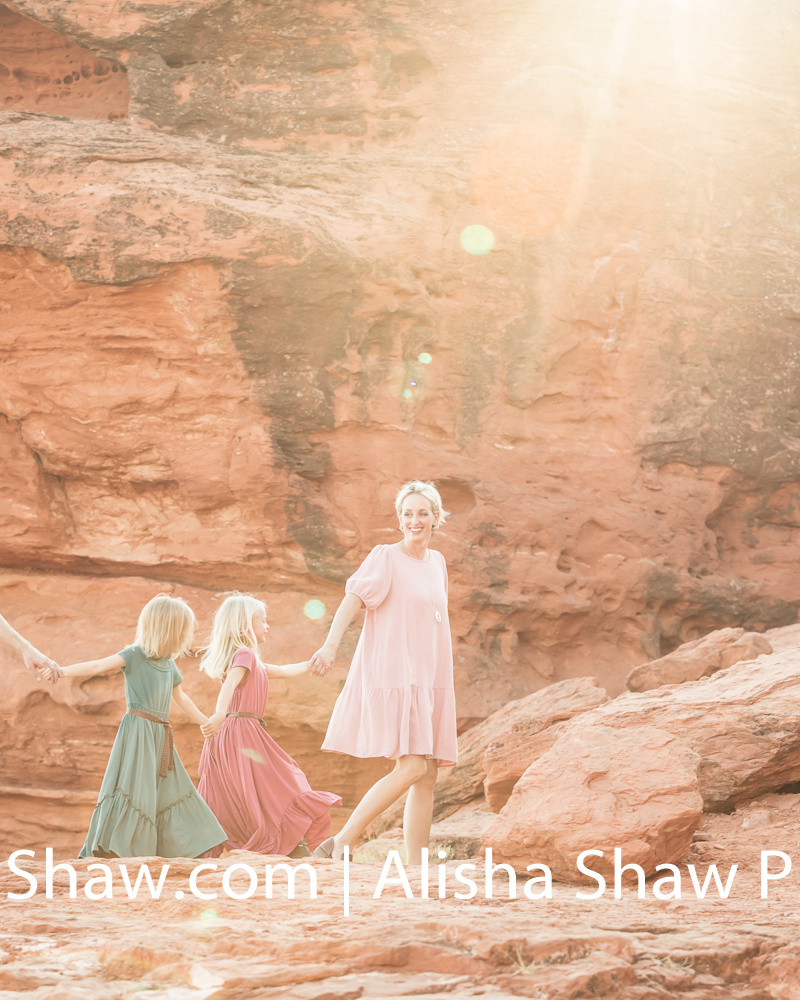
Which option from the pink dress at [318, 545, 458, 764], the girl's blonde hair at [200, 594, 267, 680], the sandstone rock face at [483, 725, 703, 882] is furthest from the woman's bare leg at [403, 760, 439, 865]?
the girl's blonde hair at [200, 594, 267, 680]

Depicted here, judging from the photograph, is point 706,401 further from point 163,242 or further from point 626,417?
point 163,242

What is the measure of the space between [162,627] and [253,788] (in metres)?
1.12

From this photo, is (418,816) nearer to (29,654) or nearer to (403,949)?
(29,654)

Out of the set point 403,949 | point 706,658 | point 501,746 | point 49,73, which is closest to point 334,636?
point 501,746

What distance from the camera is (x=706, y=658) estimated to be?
6.20 meters

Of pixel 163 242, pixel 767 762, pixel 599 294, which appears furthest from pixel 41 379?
pixel 767 762

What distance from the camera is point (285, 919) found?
2826 millimetres

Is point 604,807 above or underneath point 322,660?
underneath

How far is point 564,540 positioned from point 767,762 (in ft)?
12.5

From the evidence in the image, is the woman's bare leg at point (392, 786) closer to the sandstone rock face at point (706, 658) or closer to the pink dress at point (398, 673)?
the pink dress at point (398, 673)

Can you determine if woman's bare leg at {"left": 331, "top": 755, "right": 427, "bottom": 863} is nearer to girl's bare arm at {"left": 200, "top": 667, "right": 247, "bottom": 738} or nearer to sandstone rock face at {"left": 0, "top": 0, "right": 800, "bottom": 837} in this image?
girl's bare arm at {"left": 200, "top": 667, "right": 247, "bottom": 738}

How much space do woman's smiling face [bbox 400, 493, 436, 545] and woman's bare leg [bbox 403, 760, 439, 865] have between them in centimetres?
104

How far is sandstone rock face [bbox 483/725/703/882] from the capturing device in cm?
370


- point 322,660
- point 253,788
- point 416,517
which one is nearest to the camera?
point 322,660
